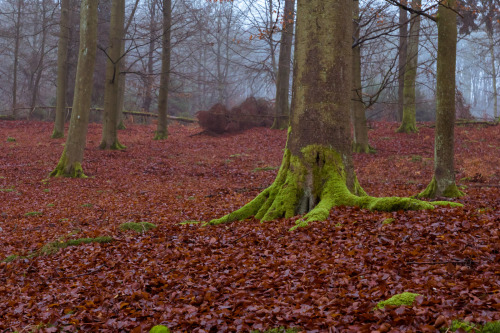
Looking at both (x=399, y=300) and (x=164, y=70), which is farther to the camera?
(x=164, y=70)

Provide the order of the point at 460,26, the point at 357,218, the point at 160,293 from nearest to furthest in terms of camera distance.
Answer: the point at 160,293 < the point at 357,218 < the point at 460,26

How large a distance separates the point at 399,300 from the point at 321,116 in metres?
3.99

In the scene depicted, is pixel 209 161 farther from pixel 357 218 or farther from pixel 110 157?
pixel 357 218

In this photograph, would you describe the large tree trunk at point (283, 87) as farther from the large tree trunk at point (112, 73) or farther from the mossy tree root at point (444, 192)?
the mossy tree root at point (444, 192)

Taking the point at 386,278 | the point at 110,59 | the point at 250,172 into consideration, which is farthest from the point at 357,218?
the point at 110,59

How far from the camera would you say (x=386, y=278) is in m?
3.96

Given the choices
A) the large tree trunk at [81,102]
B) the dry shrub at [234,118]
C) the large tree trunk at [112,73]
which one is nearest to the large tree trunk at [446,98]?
the large tree trunk at [81,102]

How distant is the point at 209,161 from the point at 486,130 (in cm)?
1367

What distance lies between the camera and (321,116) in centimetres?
685

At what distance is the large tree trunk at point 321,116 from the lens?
22.4ft

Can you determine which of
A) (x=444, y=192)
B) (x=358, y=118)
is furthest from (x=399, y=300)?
(x=358, y=118)

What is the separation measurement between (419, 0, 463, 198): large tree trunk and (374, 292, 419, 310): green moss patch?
566cm

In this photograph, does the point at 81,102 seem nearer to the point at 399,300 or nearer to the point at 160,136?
the point at 160,136

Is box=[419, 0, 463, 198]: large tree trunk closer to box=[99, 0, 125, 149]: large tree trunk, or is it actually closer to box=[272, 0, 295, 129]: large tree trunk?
box=[99, 0, 125, 149]: large tree trunk
